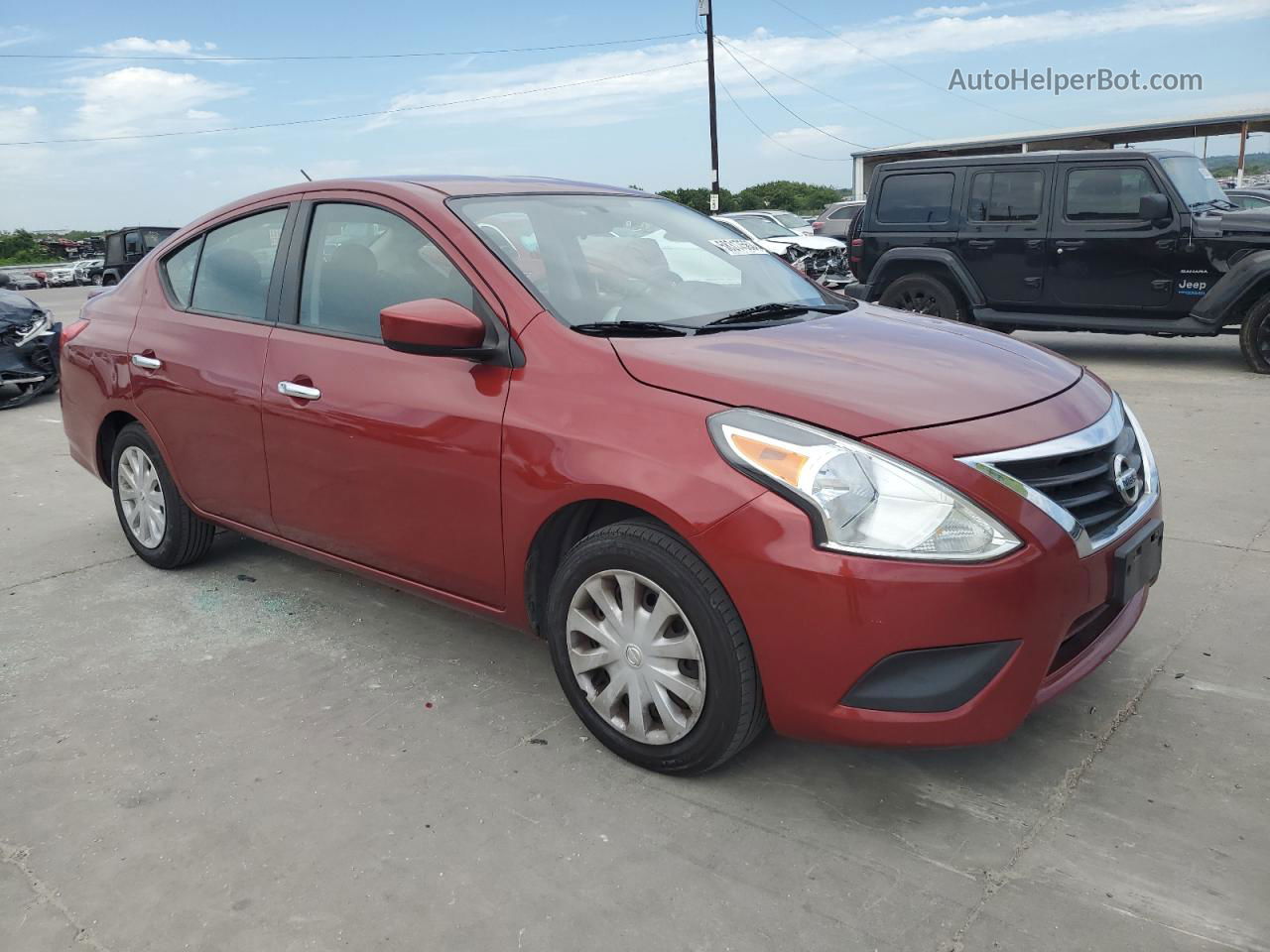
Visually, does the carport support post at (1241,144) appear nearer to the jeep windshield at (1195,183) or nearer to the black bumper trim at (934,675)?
the jeep windshield at (1195,183)

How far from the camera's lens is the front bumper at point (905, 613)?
238cm

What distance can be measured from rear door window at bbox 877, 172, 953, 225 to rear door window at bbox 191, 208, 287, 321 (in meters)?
7.61

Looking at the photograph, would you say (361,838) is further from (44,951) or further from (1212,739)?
(1212,739)

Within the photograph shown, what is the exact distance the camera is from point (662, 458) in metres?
Result: 2.66

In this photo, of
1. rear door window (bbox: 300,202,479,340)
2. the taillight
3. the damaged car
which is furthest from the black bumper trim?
the damaged car

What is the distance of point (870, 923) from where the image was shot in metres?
2.28

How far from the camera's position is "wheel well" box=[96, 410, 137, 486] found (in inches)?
184

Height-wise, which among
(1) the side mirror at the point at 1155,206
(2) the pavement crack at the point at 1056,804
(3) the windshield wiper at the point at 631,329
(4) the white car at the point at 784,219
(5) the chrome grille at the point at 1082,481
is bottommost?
(2) the pavement crack at the point at 1056,804

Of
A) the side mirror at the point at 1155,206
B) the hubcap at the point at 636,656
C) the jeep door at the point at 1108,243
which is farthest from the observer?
the jeep door at the point at 1108,243

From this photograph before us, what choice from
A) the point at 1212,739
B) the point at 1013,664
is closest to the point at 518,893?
the point at 1013,664

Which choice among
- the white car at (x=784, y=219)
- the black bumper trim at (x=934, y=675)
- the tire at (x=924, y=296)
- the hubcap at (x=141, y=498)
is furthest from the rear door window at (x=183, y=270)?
the white car at (x=784, y=219)

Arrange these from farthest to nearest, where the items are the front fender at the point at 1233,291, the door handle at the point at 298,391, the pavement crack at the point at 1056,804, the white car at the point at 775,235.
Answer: the white car at the point at 775,235 → the front fender at the point at 1233,291 → the door handle at the point at 298,391 → the pavement crack at the point at 1056,804

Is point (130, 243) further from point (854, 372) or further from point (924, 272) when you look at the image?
point (854, 372)

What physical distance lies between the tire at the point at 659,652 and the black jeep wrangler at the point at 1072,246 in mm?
7815
